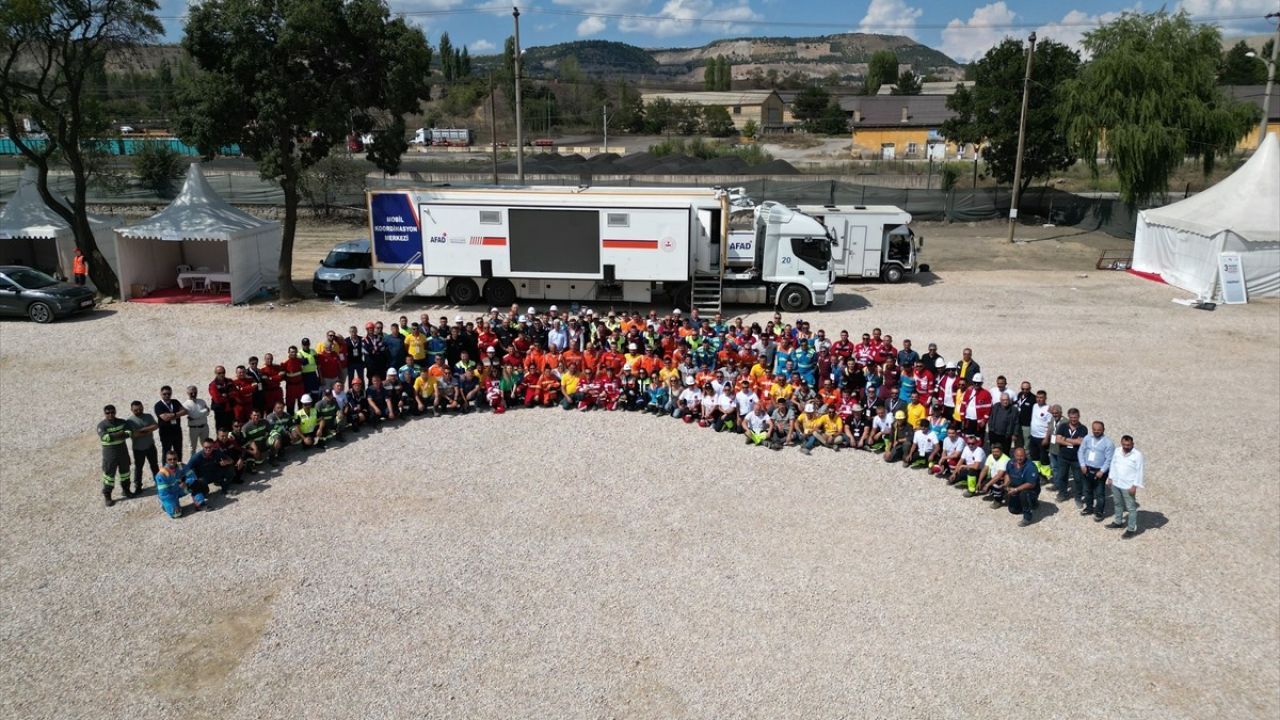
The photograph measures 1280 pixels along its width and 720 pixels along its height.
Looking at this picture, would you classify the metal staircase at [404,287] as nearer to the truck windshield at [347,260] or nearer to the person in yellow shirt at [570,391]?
the truck windshield at [347,260]

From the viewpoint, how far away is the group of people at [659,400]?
37.3 ft

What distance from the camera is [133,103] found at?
309ft

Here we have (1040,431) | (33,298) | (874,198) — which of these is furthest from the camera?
(874,198)

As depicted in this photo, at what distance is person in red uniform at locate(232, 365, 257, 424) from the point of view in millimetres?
13000

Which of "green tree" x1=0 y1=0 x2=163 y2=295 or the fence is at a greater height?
"green tree" x1=0 y1=0 x2=163 y2=295

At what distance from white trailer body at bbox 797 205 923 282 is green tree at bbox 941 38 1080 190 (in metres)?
16.2

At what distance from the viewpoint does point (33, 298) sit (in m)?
21.0

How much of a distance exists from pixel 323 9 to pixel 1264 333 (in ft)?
82.5

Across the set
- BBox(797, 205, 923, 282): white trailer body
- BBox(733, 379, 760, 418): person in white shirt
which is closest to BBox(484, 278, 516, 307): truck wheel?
BBox(797, 205, 923, 282): white trailer body

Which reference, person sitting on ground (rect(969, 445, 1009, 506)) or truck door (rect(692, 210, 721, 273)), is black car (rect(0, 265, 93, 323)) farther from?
person sitting on ground (rect(969, 445, 1009, 506))

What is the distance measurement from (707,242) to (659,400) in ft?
29.0

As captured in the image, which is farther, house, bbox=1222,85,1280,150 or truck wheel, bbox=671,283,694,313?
house, bbox=1222,85,1280,150

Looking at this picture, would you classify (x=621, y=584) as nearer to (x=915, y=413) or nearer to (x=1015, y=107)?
(x=915, y=413)

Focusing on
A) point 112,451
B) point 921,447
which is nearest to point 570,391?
point 921,447
